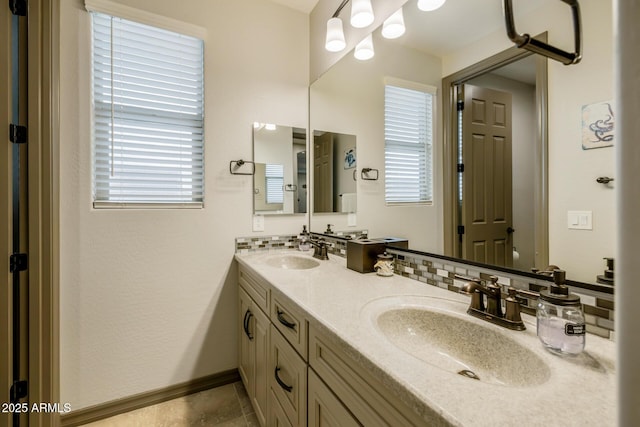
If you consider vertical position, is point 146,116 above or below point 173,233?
above

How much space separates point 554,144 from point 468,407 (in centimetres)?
78

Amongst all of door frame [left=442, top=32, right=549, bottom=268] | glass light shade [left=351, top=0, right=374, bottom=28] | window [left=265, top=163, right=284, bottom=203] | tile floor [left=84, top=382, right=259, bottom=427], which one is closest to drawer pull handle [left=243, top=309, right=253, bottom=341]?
tile floor [left=84, top=382, right=259, bottom=427]

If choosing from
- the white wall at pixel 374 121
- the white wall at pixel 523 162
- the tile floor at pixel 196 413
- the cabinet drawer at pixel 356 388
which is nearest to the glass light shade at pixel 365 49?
the white wall at pixel 374 121

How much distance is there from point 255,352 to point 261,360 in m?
0.13

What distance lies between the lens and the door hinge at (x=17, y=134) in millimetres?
1324

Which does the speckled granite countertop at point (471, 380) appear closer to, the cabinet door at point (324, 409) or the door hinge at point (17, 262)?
the cabinet door at point (324, 409)

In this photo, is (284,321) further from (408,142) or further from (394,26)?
(394,26)

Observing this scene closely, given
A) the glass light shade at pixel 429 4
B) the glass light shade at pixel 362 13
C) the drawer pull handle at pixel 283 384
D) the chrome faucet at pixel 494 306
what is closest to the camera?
the chrome faucet at pixel 494 306

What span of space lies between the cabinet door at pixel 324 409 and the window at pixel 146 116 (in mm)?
1393

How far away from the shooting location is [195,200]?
1911mm

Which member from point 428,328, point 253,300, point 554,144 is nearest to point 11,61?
point 253,300

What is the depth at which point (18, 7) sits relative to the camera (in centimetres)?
136

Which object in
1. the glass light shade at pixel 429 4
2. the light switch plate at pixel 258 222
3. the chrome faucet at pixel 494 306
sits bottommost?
the chrome faucet at pixel 494 306

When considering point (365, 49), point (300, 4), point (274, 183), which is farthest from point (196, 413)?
point (300, 4)
